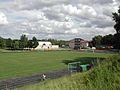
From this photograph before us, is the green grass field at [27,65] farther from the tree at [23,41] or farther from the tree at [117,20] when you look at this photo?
the tree at [23,41]

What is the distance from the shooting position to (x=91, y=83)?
7.13 m

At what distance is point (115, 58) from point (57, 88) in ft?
7.75

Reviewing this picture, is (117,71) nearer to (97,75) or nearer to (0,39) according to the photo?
(97,75)

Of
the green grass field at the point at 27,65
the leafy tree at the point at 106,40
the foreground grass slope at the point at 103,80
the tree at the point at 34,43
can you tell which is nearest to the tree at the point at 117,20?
the green grass field at the point at 27,65

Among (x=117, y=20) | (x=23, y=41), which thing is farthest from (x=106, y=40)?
(x=117, y=20)

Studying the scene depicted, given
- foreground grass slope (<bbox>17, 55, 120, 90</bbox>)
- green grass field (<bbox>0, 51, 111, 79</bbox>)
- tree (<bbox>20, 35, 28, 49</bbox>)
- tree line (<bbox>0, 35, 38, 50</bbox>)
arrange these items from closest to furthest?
foreground grass slope (<bbox>17, 55, 120, 90</bbox>), green grass field (<bbox>0, 51, 111, 79</bbox>), tree line (<bbox>0, 35, 38, 50</bbox>), tree (<bbox>20, 35, 28, 49</bbox>)

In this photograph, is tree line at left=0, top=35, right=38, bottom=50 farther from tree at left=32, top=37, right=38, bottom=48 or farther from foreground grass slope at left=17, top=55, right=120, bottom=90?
foreground grass slope at left=17, top=55, right=120, bottom=90

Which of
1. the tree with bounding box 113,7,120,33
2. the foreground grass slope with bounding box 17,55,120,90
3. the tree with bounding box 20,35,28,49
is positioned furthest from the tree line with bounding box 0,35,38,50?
the foreground grass slope with bounding box 17,55,120,90

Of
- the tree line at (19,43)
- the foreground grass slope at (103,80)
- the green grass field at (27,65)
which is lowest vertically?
the green grass field at (27,65)

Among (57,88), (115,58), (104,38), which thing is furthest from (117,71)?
(104,38)

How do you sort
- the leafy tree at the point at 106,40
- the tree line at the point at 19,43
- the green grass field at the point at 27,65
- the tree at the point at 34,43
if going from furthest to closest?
the tree at the point at 34,43 < the leafy tree at the point at 106,40 < the tree line at the point at 19,43 < the green grass field at the point at 27,65

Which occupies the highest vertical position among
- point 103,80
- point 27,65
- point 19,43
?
point 19,43

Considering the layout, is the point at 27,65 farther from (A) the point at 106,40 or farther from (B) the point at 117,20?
(A) the point at 106,40

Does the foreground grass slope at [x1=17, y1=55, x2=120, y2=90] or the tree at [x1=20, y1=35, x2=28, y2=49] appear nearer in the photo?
the foreground grass slope at [x1=17, y1=55, x2=120, y2=90]
